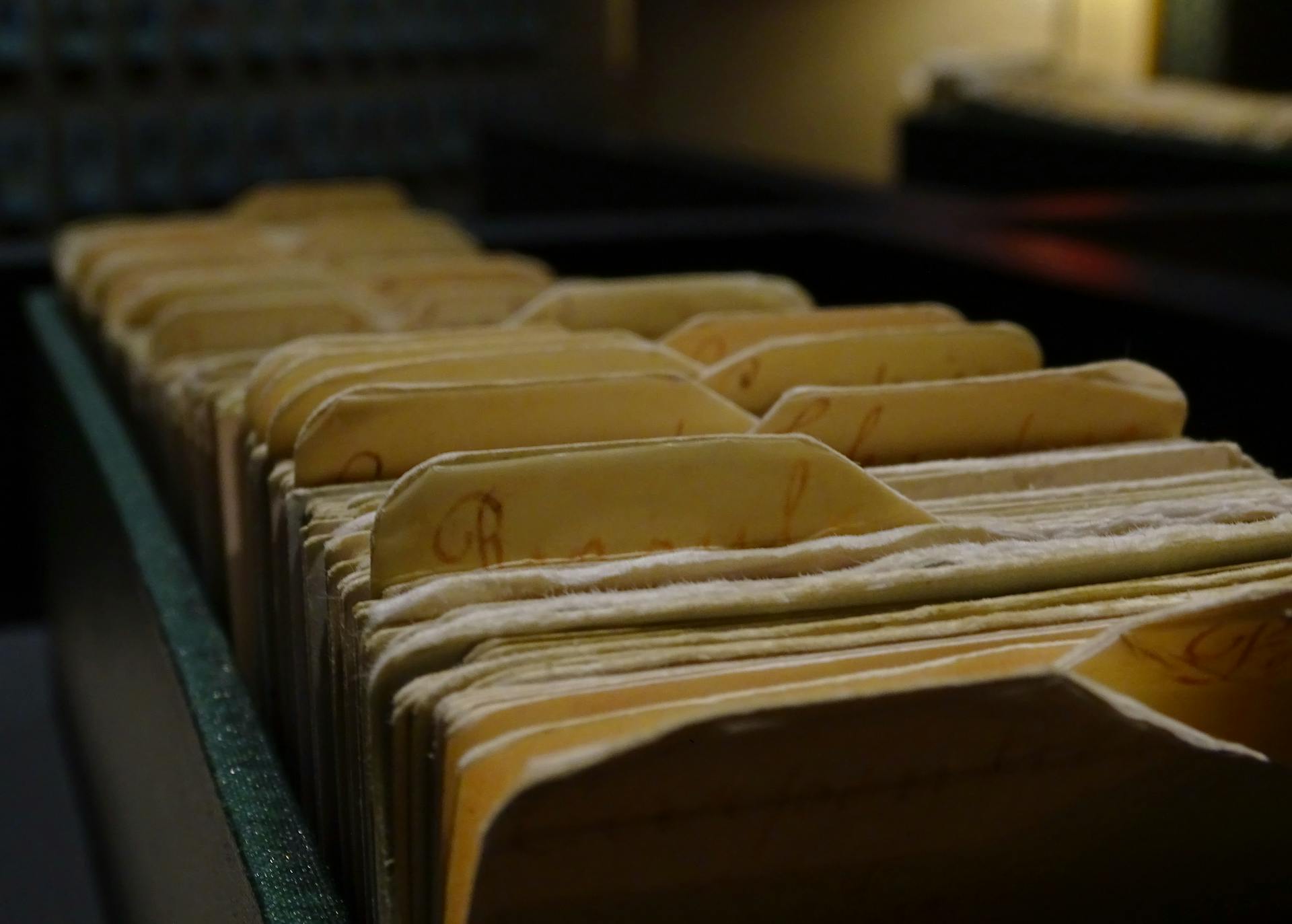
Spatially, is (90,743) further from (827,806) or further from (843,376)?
(827,806)

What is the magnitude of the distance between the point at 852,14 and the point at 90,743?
23.1ft

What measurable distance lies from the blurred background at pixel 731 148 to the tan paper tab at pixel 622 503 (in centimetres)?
84

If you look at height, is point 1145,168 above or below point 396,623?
below

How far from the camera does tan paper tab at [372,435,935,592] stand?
780 millimetres

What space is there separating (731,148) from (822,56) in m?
0.74

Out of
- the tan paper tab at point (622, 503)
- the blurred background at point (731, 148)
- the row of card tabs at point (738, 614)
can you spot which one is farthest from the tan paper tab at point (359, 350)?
the blurred background at point (731, 148)

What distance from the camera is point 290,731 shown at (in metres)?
1.05

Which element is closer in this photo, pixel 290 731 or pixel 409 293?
pixel 290 731

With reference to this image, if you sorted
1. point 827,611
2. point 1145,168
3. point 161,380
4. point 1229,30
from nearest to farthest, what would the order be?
point 827,611
point 161,380
point 1145,168
point 1229,30

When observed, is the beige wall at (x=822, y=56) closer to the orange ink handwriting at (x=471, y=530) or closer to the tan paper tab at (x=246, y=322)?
the tan paper tab at (x=246, y=322)

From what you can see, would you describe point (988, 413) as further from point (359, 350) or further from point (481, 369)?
point (359, 350)

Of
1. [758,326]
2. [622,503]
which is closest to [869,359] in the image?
[758,326]

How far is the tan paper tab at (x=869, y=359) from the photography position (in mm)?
1128

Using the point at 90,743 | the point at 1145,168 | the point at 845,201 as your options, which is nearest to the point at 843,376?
the point at 90,743
